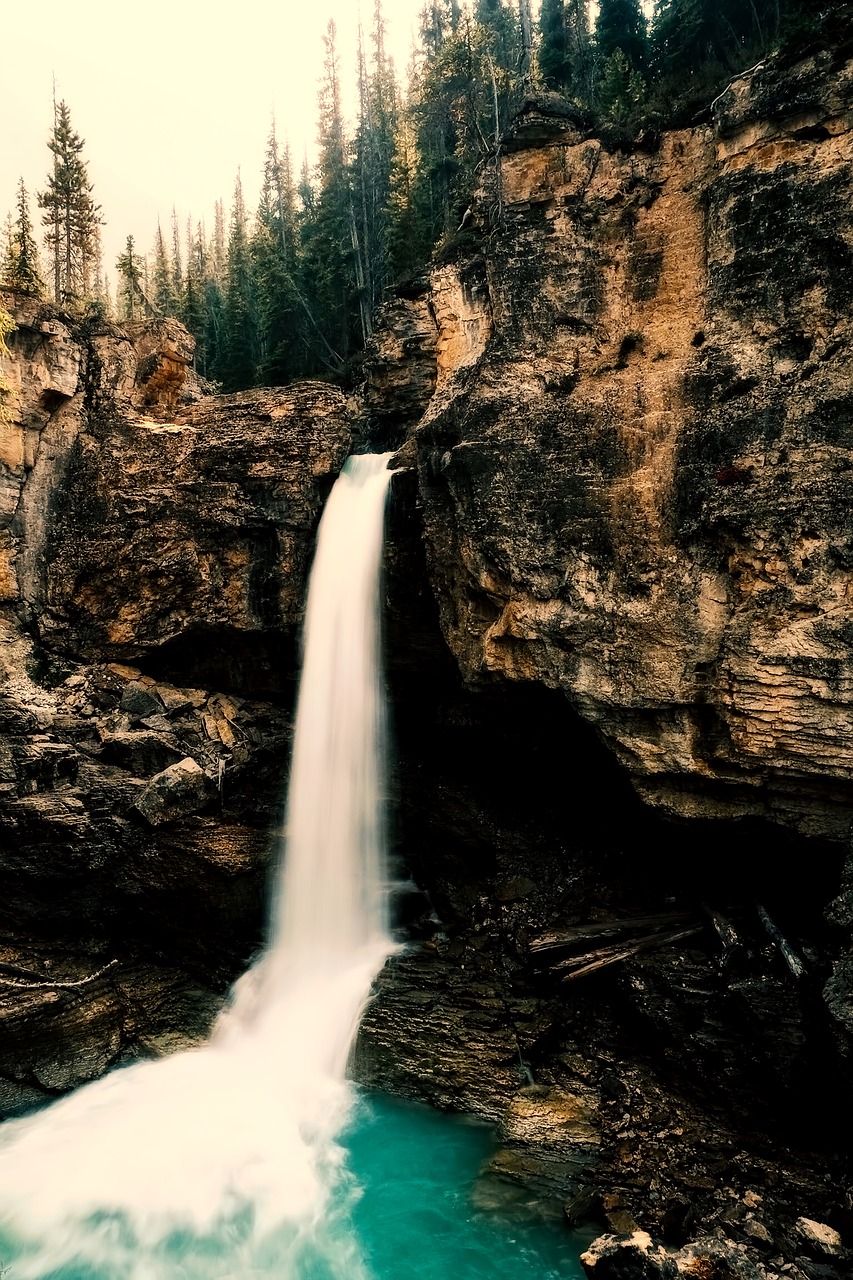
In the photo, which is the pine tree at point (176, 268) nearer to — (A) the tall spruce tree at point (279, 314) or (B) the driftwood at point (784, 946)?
(A) the tall spruce tree at point (279, 314)

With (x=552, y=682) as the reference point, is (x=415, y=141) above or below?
above

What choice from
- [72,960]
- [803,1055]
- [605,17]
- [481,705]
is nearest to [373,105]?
[605,17]

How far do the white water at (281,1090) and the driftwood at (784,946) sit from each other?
5.97m

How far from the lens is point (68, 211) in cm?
3234

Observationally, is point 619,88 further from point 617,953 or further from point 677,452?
point 617,953

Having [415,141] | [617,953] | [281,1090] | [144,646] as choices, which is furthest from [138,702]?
[415,141]

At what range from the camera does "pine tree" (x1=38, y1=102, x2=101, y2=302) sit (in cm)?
3159

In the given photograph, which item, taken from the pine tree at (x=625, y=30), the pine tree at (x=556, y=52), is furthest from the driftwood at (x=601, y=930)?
the pine tree at (x=556, y=52)

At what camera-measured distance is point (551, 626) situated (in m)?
10.4

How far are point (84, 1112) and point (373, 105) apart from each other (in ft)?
139

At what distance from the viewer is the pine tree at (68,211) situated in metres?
31.6

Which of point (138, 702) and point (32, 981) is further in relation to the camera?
point (138, 702)

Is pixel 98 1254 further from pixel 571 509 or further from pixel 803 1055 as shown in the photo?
pixel 571 509

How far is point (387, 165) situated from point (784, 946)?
1486 inches
